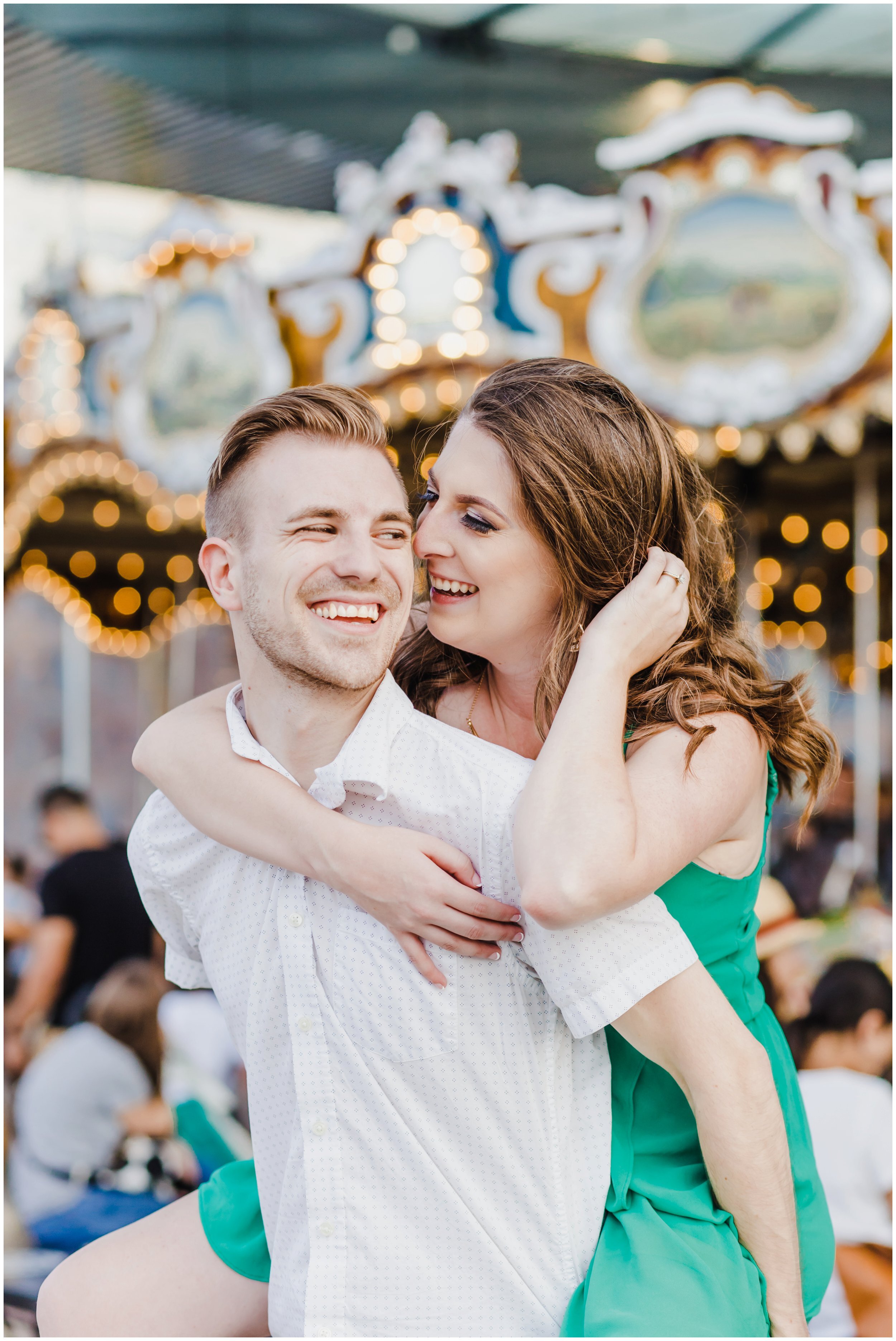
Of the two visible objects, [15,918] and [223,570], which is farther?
[15,918]

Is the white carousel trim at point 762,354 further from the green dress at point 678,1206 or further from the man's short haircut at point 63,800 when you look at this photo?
the man's short haircut at point 63,800

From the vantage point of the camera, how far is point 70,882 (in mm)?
4707

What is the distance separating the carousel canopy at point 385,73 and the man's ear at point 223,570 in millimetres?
7362

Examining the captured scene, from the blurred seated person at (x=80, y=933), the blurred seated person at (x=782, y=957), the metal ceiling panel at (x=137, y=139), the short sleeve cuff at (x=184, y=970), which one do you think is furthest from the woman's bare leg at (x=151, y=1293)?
the metal ceiling panel at (x=137, y=139)

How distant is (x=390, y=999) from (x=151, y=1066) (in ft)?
9.21

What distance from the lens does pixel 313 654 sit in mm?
1522

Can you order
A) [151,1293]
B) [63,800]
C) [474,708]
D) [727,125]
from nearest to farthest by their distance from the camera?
[151,1293]
[474,708]
[727,125]
[63,800]

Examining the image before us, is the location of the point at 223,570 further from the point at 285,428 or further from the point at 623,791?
the point at 623,791

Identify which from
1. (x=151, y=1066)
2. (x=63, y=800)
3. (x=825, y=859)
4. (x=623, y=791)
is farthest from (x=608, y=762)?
(x=825, y=859)

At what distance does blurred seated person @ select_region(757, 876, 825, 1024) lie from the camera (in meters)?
3.83

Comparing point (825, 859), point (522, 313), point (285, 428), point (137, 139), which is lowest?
point (825, 859)

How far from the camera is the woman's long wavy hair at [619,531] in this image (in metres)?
1.72

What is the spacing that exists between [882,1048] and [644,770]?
244cm

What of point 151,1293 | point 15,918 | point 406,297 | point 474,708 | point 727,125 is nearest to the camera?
point 151,1293
